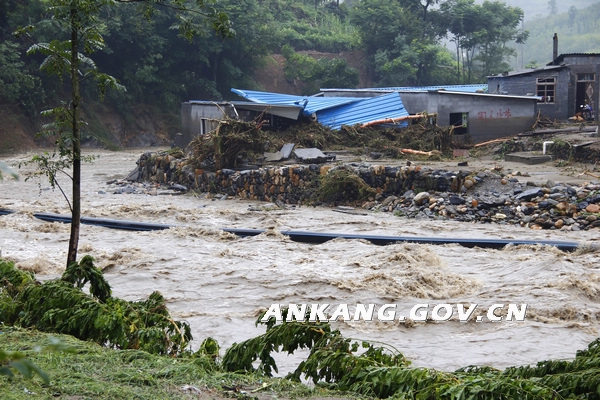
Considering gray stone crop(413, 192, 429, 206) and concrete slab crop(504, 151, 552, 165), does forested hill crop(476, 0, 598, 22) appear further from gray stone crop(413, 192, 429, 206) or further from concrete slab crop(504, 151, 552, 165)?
gray stone crop(413, 192, 429, 206)

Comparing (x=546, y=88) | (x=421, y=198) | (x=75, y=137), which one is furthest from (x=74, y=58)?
(x=546, y=88)

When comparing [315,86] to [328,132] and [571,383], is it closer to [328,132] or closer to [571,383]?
[328,132]

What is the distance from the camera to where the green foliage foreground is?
3.72 meters

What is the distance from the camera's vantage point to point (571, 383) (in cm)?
384

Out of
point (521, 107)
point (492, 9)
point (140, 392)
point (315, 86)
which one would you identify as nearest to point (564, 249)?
point (140, 392)

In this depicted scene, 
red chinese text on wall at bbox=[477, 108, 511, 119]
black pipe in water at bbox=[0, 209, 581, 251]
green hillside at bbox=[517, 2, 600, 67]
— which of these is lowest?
black pipe in water at bbox=[0, 209, 581, 251]

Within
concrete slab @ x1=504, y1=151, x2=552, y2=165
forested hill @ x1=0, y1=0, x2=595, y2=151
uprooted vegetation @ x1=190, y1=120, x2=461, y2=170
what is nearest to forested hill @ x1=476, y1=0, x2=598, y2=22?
forested hill @ x1=0, y1=0, x2=595, y2=151

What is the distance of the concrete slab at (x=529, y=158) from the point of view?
1814 cm

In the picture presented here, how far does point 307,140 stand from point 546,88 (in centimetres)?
1148

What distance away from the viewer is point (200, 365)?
14.3 ft

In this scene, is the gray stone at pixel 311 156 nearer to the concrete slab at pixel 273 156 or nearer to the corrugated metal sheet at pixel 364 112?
the concrete slab at pixel 273 156

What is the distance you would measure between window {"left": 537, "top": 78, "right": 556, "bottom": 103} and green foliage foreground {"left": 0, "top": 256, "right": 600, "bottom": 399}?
80.2 ft

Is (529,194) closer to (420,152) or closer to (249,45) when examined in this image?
(420,152)

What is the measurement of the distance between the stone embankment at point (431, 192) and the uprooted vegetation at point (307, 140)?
59 centimetres
